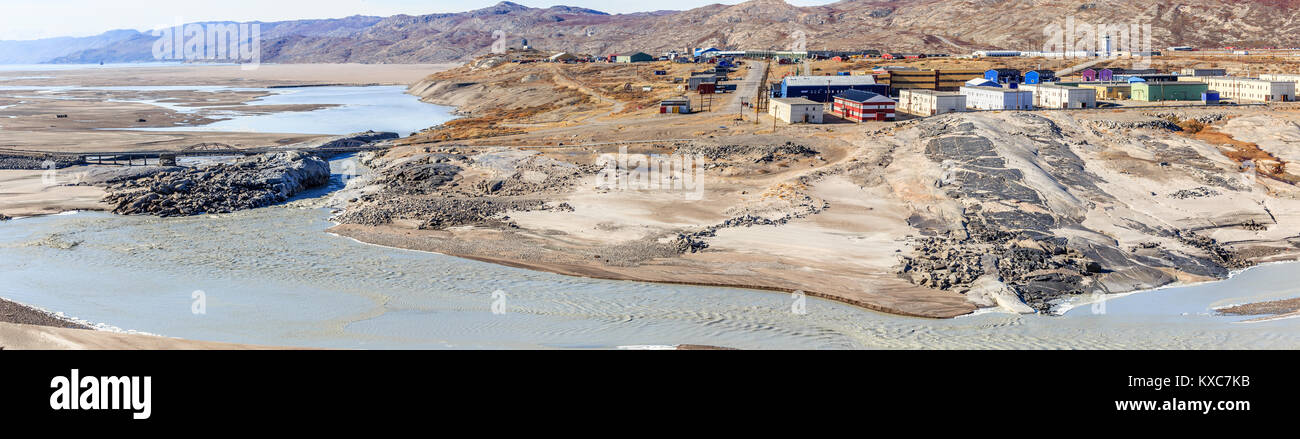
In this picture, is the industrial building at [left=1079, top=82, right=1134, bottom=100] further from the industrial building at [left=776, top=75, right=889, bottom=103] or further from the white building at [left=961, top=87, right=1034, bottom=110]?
the industrial building at [left=776, top=75, right=889, bottom=103]

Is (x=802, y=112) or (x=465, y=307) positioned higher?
(x=802, y=112)

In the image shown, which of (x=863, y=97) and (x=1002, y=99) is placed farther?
(x=1002, y=99)

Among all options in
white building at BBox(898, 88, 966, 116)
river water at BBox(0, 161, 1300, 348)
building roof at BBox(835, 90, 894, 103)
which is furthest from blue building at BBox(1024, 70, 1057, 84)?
river water at BBox(0, 161, 1300, 348)

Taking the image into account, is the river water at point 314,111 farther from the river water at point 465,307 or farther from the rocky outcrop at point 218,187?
the river water at point 465,307

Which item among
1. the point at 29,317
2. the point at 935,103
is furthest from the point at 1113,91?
the point at 29,317

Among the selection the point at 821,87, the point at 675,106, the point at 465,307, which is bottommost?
the point at 465,307

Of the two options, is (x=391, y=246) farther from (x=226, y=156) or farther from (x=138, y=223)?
(x=226, y=156)

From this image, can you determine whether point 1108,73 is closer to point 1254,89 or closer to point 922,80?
point 1254,89
